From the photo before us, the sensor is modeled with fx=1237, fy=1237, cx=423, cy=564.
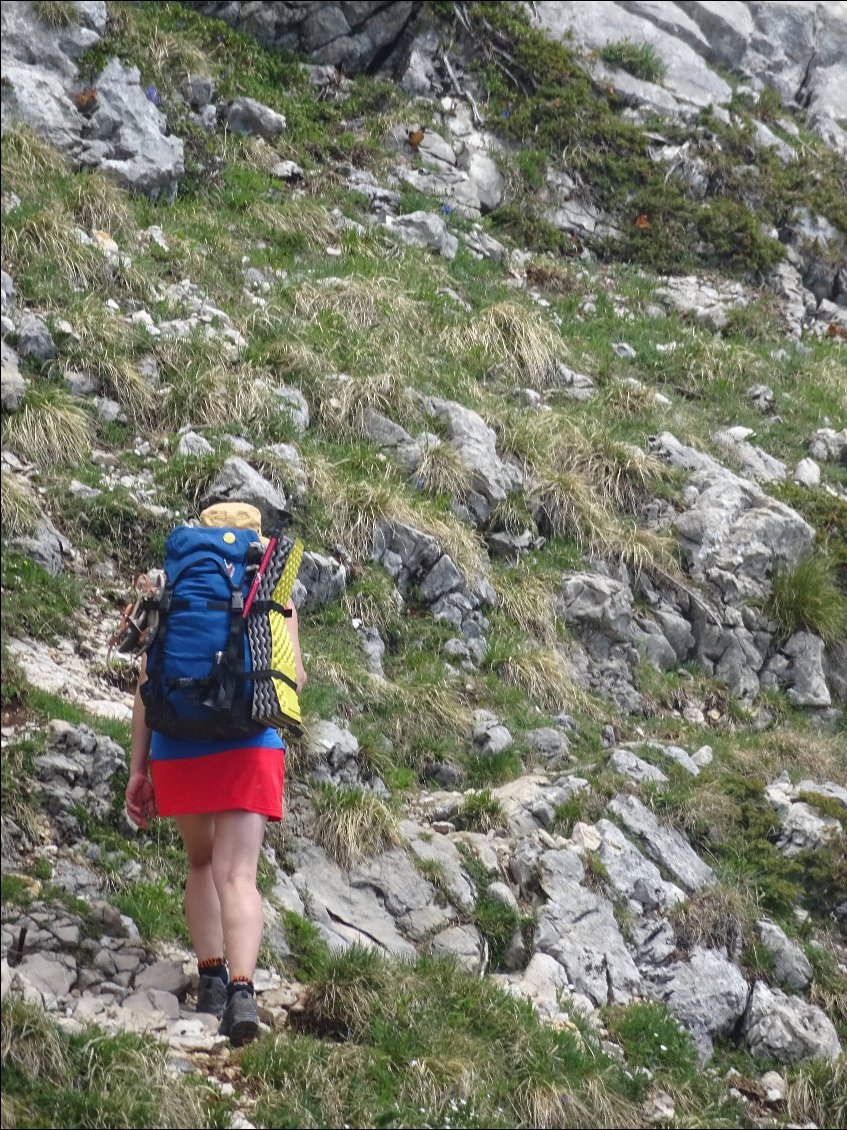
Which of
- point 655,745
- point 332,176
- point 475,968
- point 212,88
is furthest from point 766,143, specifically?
→ point 475,968

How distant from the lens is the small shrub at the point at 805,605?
10.4m

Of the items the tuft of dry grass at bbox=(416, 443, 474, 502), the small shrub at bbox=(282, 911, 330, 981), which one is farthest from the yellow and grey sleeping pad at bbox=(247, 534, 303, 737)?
the tuft of dry grass at bbox=(416, 443, 474, 502)

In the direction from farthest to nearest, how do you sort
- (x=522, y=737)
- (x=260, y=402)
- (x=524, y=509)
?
(x=524, y=509) < (x=260, y=402) < (x=522, y=737)

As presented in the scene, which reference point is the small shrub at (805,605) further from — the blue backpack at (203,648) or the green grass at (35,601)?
the blue backpack at (203,648)

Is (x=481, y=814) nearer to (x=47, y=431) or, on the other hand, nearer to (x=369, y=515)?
(x=369, y=515)

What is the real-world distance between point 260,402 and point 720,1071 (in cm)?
583

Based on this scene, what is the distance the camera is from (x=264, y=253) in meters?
12.2

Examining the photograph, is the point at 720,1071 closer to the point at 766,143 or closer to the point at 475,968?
the point at 475,968

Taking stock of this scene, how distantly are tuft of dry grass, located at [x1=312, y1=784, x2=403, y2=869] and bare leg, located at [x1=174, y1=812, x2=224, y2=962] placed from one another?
1558mm

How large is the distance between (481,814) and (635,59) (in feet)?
47.9

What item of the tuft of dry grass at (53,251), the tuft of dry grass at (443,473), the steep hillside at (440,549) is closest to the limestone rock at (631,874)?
the steep hillside at (440,549)

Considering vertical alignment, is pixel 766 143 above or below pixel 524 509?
above

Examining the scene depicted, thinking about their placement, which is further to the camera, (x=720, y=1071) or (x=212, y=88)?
(x=212, y=88)

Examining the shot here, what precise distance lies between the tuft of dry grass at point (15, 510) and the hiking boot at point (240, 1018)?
11.6ft
